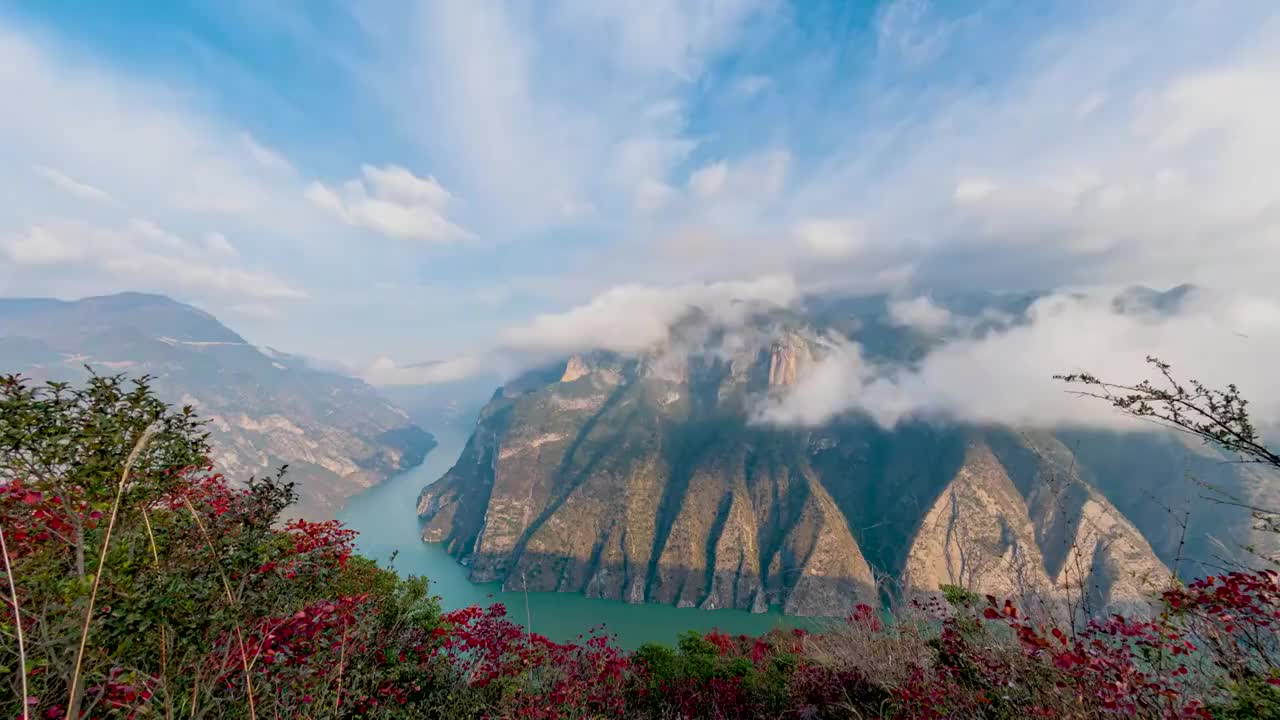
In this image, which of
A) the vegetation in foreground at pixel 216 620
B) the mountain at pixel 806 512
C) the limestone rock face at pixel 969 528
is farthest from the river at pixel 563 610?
the vegetation in foreground at pixel 216 620

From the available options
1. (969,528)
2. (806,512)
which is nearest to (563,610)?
(806,512)

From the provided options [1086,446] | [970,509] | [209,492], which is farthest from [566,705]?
[1086,446]

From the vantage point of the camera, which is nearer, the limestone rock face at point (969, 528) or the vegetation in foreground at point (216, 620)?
the vegetation in foreground at point (216, 620)

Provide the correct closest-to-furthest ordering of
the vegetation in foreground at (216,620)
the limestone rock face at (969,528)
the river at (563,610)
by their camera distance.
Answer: the vegetation in foreground at (216,620), the river at (563,610), the limestone rock face at (969,528)

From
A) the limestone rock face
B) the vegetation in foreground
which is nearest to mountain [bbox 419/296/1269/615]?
the limestone rock face

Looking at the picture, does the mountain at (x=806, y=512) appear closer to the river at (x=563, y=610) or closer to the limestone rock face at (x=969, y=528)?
the limestone rock face at (x=969, y=528)

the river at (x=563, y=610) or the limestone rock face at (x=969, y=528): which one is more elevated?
the limestone rock face at (x=969, y=528)

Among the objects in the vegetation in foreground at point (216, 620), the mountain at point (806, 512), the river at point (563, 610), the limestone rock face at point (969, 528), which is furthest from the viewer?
the mountain at point (806, 512)

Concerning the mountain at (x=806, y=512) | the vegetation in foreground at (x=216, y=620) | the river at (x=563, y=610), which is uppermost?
the vegetation in foreground at (x=216, y=620)

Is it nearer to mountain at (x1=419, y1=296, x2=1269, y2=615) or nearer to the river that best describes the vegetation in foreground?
the river

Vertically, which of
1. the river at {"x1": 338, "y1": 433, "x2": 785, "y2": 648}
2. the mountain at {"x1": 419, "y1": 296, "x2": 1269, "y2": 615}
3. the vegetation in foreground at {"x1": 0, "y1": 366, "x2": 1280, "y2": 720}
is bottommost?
the river at {"x1": 338, "y1": 433, "x2": 785, "y2": 648}

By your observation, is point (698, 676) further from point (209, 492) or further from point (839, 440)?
point (839, 440)
